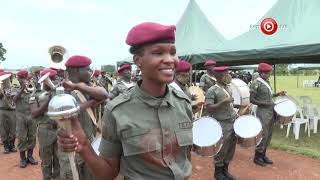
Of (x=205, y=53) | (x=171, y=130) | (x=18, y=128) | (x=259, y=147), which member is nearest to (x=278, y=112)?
(x=259, y=147)

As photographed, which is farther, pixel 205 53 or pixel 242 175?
pixel 205 53

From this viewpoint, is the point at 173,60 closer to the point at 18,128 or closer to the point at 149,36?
the point at 149,36

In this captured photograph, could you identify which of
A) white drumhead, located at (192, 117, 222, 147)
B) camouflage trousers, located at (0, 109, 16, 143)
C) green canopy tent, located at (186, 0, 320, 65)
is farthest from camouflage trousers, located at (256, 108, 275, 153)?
camouflage trousers, located at (0, 109, 16, 143)

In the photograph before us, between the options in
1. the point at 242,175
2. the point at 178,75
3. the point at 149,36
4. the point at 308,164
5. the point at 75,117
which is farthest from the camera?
the point at 308,164

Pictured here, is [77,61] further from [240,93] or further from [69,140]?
[240,93]

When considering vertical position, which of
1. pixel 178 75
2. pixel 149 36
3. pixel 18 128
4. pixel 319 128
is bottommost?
pixel 319 128

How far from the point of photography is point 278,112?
7.68 m

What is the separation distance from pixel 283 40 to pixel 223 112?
378 centimetres

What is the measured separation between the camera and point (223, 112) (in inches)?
256

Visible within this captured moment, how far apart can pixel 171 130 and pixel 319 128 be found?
10.3 meters

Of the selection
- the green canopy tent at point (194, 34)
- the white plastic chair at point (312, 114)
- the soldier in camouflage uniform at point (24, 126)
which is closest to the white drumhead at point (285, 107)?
the white plastic chair at point (312, 114)

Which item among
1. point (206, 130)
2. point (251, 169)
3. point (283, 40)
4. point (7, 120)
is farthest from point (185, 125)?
point (7, 120)

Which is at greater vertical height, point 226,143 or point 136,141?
point 136,141

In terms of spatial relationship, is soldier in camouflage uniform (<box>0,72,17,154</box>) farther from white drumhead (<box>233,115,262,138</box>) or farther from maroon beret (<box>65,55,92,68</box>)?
white drumhead (<box>233,115,262,138</box>)
